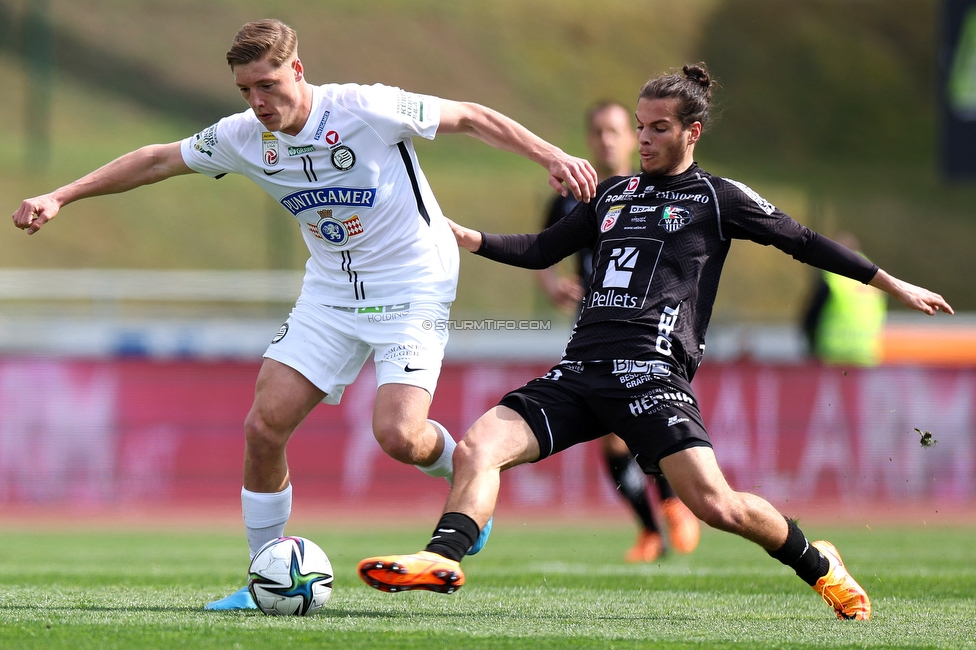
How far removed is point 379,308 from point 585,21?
39.7 m

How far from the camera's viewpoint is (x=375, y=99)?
5180mm

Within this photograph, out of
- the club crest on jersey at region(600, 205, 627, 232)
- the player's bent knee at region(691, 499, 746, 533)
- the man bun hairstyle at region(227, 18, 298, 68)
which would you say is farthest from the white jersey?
the player's bent knee at region(691, 499, 746, 533)

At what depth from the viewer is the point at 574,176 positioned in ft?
16.1

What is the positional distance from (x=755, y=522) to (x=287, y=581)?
1.78 meters

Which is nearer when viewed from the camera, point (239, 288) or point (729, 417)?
point (729, 417)

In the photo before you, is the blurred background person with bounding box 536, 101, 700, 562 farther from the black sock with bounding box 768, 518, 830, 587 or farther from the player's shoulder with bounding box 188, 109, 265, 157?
the player's shoulder with bounding box 188, 109, 265, 157

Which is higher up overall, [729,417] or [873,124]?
[873,124]

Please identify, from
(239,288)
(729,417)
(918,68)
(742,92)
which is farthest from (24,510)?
(918,68)

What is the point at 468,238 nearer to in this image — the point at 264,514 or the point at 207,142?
the point at 207,142

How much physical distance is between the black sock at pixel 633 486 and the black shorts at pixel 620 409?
8.47 ft

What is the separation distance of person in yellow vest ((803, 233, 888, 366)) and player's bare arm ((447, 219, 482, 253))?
745cm

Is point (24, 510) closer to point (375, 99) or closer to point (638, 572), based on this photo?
point (638, 572)

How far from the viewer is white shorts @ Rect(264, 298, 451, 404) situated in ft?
16.9

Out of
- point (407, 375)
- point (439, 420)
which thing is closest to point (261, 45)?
point (407, 375)
